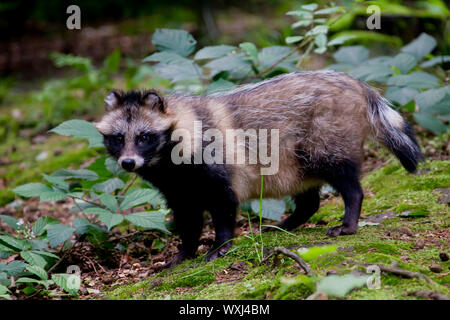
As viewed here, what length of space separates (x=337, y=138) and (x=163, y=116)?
1.96 m

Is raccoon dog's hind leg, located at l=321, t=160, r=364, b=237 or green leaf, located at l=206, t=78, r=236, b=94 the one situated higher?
green leaf, located at l=206, t=78, r=236, b=94

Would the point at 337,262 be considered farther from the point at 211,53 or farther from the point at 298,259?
the point at 211,53

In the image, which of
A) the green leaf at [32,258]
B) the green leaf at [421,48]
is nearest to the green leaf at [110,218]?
the green leaf at [32,258]

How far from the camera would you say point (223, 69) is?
6.89m

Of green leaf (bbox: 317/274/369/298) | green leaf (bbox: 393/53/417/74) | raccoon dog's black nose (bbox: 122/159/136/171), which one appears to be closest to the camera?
green leaf (bbox: 317/274/369/298)

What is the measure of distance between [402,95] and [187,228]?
342 cm

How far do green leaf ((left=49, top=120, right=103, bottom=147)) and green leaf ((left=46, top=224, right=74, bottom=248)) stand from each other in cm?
106

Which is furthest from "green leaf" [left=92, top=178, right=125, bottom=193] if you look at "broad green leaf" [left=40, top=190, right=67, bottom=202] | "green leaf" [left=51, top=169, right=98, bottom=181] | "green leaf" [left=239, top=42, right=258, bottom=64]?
"green leaf" [left=239, top=42, right=258, bottom=64]

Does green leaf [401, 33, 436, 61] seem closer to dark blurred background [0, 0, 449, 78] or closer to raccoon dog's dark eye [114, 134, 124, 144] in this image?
raccoon dog's dark eye [114, 134, 124, 144]

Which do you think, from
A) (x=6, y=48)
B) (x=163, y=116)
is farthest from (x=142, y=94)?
(x=6, y=48)

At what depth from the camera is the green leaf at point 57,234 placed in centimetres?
541

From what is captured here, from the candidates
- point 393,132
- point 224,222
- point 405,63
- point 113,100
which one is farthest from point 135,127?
point 405,63

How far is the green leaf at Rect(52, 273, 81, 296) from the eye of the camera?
485 centimetres
